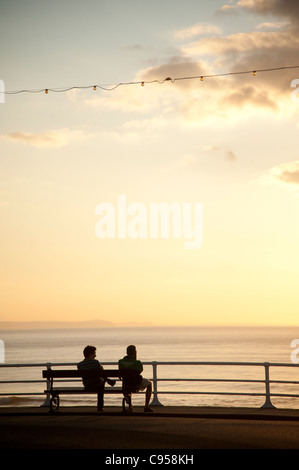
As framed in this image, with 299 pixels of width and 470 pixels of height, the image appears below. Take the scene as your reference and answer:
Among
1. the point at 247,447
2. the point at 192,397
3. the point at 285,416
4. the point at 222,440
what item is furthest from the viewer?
the point at 192,397

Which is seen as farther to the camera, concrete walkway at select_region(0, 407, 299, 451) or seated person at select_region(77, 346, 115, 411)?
seated person at select_region(77, 346, 115, 411)

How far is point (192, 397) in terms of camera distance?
56.1 metres

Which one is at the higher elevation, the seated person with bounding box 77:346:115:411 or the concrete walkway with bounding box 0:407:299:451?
the seated person with bounding box 77:346:115:411

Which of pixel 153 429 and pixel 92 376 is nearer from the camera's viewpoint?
pixel 153 429

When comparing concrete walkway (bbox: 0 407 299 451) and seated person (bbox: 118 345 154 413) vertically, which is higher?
seated person (bbox: 118 345 154 413)

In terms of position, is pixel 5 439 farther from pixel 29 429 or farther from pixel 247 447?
pixel 247 447

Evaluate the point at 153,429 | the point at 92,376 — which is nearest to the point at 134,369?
the point at 92,376

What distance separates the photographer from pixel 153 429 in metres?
11.8

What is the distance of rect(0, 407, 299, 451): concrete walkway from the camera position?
10.1 meters

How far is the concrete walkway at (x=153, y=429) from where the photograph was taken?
1013cm

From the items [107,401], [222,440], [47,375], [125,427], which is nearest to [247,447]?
[222,440]

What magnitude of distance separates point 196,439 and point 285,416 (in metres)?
3.67

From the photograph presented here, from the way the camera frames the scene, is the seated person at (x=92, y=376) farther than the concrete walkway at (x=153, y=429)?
Yes

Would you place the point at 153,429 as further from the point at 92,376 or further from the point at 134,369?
the point at 92,376
